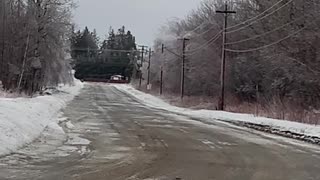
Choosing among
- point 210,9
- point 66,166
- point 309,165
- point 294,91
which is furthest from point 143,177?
point 210,9

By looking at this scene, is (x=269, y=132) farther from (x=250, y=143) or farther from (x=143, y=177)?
(x=143, y=177)

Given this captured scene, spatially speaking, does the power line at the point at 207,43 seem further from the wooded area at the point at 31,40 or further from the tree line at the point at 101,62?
the tree line at the point at 101,62

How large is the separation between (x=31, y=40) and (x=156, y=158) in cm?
4062

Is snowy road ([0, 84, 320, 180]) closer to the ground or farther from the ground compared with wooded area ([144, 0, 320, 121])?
closer to the ground

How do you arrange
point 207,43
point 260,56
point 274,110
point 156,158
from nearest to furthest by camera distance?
point 156,158 → point 274,110 → point 260,56 → point 207,43

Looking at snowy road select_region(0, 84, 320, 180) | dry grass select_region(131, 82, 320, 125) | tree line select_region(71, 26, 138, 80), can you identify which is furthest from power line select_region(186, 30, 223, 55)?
tree line select_region(71, 26, 138, 80)

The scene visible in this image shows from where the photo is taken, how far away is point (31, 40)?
51.2 metres

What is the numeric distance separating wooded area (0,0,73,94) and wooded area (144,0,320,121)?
1461 centimetres

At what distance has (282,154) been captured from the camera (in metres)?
15.1

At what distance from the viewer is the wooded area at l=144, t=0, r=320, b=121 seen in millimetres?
32594

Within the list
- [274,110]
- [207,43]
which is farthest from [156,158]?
[207,43]

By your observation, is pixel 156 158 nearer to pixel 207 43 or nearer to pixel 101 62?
pixel 207 43

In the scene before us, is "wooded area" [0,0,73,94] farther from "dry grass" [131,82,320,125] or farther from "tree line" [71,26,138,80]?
"tree line" [71,26,138,80]

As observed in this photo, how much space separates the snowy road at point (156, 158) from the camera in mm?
10578
